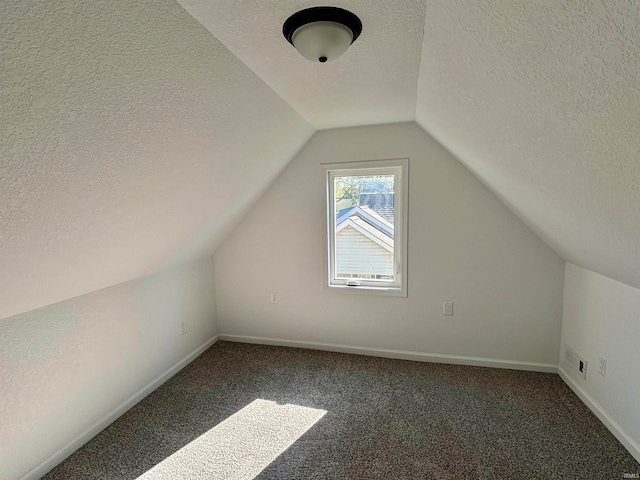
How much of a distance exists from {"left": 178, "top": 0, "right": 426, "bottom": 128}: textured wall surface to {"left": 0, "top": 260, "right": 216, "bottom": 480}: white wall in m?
1.70

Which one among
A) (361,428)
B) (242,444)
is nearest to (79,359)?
(242,444)

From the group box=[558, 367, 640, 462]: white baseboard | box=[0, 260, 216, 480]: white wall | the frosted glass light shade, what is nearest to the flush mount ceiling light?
the frosted glass light shade

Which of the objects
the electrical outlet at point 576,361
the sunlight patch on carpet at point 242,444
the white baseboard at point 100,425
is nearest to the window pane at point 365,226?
the sunlight patch on carpet at point 242,444

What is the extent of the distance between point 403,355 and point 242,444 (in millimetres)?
1569

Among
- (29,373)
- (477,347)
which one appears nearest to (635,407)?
(477,347)

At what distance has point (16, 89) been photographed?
2.63 ft

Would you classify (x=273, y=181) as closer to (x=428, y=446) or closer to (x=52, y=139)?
(x=52, y=139)

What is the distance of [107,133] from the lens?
3.60 feet

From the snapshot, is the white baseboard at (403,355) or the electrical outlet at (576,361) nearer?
the electrical outlet at (576,361)

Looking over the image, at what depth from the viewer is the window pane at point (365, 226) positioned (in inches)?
110

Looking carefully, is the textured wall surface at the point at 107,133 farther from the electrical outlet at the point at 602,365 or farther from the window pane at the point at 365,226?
the electrical outlet at the point at 602,365

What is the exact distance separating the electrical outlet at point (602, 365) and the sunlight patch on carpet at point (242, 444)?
6.01 ft

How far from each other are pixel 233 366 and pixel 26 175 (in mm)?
2204

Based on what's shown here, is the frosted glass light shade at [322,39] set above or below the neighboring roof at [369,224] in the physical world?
above
